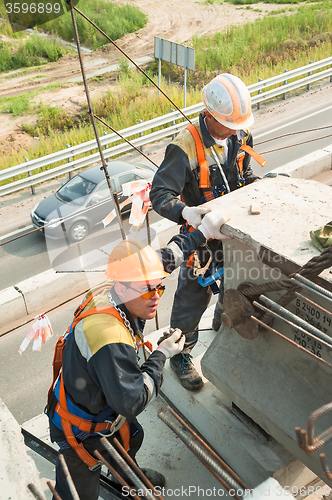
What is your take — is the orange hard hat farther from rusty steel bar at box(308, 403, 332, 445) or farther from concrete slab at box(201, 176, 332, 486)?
rusty steel bar at box(308, 403, 332, 445)

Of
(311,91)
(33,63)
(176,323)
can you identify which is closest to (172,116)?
(311,91)

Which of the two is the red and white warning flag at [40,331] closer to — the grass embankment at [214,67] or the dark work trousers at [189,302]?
the dark work trousers at [189,302]

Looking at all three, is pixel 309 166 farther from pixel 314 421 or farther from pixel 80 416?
pixel 314 421

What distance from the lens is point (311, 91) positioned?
15719 mm

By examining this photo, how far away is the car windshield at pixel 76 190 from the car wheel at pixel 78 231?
48cm

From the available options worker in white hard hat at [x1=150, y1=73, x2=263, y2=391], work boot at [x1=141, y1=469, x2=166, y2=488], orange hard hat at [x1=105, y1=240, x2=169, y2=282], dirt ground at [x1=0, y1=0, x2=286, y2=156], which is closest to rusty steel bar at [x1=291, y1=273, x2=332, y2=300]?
orange hard hat at [x1=105, y1=240, x2=169, y2=282]

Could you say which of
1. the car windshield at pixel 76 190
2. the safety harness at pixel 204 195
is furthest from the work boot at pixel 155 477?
the car windshield at pixel 76 190

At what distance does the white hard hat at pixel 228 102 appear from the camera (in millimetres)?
3648

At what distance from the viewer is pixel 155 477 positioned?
3492 millimetres

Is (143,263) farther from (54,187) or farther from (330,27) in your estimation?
(330,27)

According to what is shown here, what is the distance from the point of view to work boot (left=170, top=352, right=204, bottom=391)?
12.4 feet

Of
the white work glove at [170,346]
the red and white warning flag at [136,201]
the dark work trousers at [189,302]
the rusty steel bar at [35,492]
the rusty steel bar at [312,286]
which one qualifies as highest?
the rusty steel bar at [312,286]

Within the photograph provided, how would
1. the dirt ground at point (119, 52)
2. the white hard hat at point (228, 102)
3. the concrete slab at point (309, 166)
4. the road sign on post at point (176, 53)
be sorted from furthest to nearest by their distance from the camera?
the dirt ground at point (119, 52) < the road sign on post at point (176, 53) < the concrete slab at point (309, 166) < the white hard hat at point (228, 102)

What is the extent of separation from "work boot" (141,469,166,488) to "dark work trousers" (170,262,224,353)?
3.22 ft
